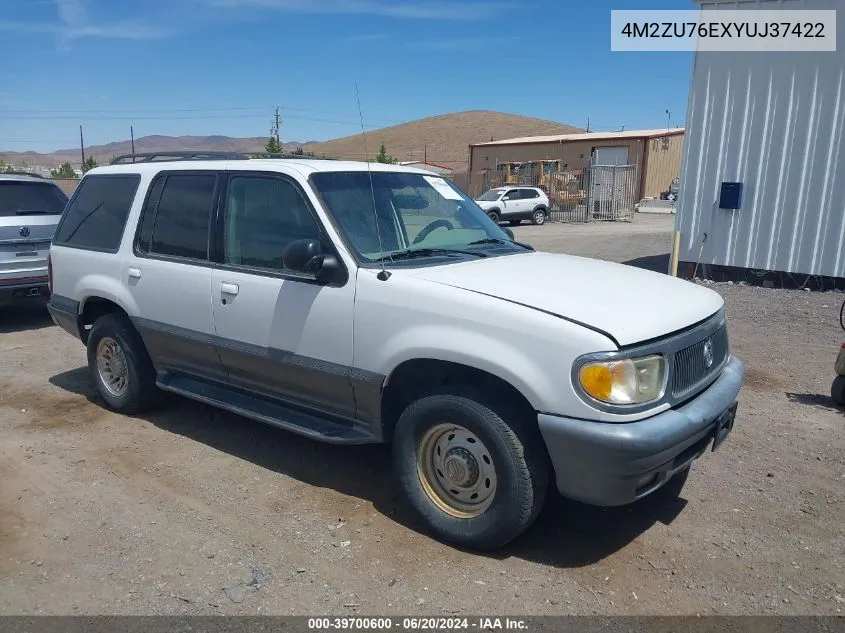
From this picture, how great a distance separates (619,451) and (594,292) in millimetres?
915

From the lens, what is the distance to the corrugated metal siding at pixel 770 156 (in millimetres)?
10914

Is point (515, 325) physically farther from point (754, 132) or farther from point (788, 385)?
point (754, 132)

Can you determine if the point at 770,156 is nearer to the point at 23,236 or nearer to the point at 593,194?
the point at 23,236

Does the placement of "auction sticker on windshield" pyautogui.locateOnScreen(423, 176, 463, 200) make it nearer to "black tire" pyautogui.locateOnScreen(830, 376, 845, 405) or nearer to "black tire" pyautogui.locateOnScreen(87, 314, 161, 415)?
"black tire" pyautogui.locateOnScreen(87, 314, 161, 415)

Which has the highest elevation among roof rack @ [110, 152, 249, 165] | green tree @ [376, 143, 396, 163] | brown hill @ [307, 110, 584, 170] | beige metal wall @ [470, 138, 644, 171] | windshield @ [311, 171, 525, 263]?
brown hill @ [307, 110, 584, 170]

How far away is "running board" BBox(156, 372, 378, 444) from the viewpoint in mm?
4086

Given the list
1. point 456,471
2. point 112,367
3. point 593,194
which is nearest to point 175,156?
point 112,367

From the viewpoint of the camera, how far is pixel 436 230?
4.61 metres

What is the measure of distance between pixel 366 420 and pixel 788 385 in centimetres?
439

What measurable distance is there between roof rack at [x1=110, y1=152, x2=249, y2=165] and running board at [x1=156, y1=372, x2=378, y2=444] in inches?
65.1

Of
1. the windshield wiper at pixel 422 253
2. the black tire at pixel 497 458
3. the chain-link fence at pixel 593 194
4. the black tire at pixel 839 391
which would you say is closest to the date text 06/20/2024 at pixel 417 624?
the black tire at pixel 497 458

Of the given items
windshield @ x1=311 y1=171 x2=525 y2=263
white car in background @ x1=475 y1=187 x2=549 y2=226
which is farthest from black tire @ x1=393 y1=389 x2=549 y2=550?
white car in background @ x1=475 y1=187 x2=549 y2=226

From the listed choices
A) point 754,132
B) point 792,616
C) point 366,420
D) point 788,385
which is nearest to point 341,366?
point 366,420

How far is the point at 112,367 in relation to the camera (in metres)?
5.79
